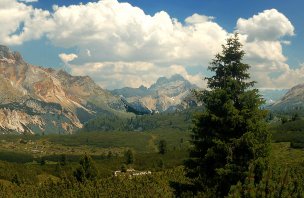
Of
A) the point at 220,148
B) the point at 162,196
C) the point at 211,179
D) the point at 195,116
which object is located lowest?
the point at 162,196

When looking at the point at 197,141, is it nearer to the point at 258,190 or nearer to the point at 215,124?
the point at 215,124

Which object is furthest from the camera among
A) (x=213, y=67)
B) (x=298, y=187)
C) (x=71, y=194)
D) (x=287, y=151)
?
(x=287, y=151)

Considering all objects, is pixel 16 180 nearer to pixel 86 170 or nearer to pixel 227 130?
pixel 86 170

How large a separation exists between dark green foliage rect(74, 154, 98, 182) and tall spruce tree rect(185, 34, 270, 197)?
73.2 m

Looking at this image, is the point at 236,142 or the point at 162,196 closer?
the point at 236,142

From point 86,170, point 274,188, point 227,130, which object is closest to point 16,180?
point 86,170

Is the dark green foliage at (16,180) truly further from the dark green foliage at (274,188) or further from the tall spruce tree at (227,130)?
the dark green foliage at (274,188)

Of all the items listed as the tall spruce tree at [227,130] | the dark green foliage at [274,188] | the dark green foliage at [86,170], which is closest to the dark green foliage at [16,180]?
the dark green foliage at [86,170]

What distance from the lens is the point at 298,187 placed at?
1889 cm

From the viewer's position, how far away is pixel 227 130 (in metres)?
35.8

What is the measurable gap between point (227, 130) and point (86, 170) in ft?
257

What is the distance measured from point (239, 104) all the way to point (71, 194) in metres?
51.5

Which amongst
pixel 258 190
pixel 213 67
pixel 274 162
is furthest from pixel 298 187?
pixel 213 67

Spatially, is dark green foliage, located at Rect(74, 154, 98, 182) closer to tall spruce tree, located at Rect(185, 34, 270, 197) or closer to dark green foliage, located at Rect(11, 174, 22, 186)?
dark green foliage, located at Rect(11, 174, 22, 186)
